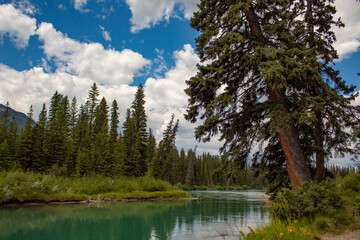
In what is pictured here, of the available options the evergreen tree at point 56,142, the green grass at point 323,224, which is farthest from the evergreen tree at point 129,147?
the green grass at point 323,224

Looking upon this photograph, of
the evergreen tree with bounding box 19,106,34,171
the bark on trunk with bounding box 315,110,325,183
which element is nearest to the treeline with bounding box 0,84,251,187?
the evergreen tree with bounding box 19,106,34,171

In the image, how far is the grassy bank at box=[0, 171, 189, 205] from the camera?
24.1 m

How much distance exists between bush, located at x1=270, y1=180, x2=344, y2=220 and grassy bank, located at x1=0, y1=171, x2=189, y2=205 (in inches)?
1014

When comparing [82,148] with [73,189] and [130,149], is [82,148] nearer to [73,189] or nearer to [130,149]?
[130,149]

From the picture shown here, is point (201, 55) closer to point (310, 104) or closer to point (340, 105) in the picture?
point (310, 104)

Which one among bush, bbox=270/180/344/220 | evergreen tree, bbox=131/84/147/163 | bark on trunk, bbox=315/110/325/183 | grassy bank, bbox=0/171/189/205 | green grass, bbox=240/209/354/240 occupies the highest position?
evergreen tree, bbox=131/84/147/163

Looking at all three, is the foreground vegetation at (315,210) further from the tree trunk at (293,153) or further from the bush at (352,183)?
the bush at (352,183)

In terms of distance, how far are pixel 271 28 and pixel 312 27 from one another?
3147 mm

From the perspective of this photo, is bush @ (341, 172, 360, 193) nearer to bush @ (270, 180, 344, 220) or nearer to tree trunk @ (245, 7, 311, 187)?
bush @ (270, 180, 344, 220)

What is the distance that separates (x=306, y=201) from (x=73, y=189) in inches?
1209

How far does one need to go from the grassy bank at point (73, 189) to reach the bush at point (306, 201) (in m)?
25.7

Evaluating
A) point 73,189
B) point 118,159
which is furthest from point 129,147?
point 73,189

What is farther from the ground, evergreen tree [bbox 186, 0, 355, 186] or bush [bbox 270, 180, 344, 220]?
evergreen tree [bbox 186, 0, 355, 186]

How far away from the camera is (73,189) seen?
3134 centimetres
